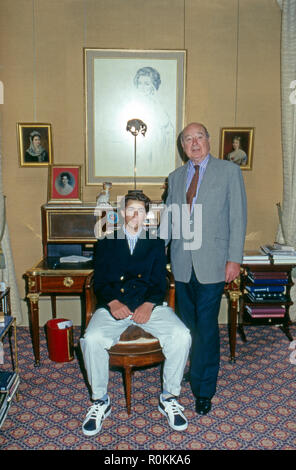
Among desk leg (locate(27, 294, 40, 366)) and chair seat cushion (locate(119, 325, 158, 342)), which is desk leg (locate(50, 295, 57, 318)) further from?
chair seat cushion (locate(119, 325, 158, 342))

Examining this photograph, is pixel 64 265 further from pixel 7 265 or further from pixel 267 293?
pixel 267 293

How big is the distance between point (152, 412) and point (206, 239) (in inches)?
52.7

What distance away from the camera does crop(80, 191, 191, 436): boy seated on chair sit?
109 inches

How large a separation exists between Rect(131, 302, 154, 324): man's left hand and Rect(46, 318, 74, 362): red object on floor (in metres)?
0.98

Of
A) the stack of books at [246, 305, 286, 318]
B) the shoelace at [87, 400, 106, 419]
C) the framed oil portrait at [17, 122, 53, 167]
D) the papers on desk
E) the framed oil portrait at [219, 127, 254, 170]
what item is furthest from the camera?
the framed oil portrait at [219, 127, 254, 170]

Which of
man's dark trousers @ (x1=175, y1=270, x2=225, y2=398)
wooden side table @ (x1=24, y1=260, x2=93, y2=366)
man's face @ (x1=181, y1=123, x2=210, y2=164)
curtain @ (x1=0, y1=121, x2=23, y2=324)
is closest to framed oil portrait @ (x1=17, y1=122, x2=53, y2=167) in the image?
curtain @ (x1=0, y1=121, x2=23, y2=324)

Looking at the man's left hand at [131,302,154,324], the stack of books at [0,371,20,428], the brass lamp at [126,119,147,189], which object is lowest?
the stack of books at [0,371,20,428]

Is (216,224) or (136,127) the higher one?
(136,127)

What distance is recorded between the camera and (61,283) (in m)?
3.54

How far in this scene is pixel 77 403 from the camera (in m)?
3.07

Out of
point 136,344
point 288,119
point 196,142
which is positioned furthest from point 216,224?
point 288,119

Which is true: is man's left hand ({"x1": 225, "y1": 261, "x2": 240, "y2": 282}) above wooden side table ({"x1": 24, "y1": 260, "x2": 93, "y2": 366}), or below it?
above

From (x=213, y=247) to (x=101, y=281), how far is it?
89 cm

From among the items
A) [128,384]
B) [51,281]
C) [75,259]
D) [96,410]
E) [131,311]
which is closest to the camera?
[96,410]
